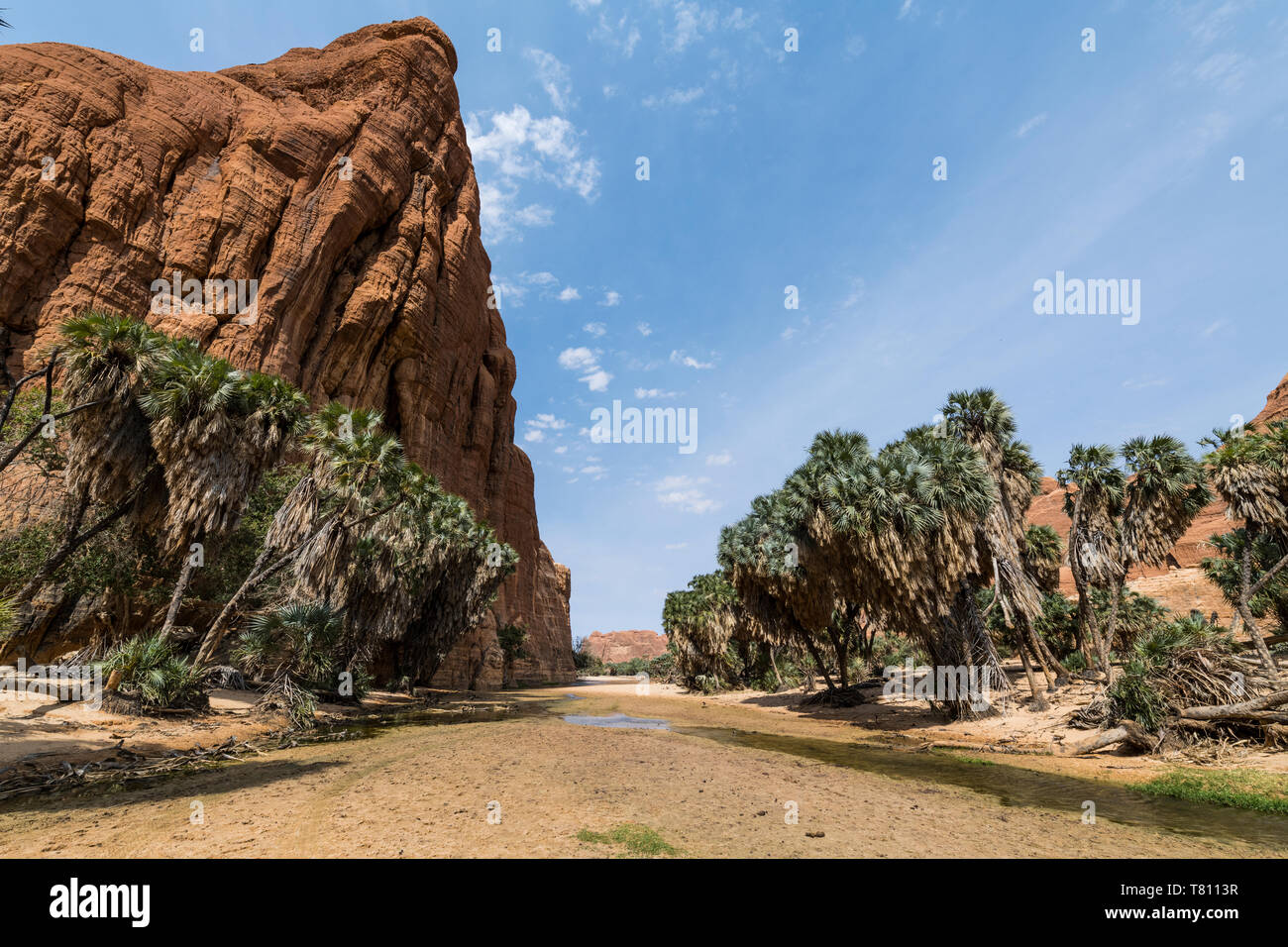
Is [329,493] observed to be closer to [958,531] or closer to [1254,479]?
[958,531]

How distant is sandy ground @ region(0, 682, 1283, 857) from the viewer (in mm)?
5703

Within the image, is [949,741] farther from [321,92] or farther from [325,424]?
[321,92]

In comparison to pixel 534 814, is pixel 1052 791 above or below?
below

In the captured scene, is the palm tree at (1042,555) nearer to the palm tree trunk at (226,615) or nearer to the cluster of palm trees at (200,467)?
the cluster of palm trees at (200,467)

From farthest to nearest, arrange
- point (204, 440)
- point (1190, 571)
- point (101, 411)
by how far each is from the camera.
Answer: point (1190, 571), point (204, 440), point (101, 411)

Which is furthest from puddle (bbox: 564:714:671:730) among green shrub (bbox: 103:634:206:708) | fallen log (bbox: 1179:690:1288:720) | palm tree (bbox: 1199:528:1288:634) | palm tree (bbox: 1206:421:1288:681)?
palm tree (bbox: 1199:528:1288:634)

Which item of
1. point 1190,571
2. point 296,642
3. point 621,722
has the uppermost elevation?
point 296,642

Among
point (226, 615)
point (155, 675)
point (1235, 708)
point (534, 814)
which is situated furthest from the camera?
point (226, 615)

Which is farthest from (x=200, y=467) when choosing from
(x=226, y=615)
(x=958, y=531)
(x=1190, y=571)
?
(x=1190, y=571)

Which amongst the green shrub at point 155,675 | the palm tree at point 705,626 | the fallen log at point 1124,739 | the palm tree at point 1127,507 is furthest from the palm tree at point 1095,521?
the green shrub at point 155,675

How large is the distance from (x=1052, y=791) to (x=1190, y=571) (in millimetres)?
76697

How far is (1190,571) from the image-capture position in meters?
61.4
